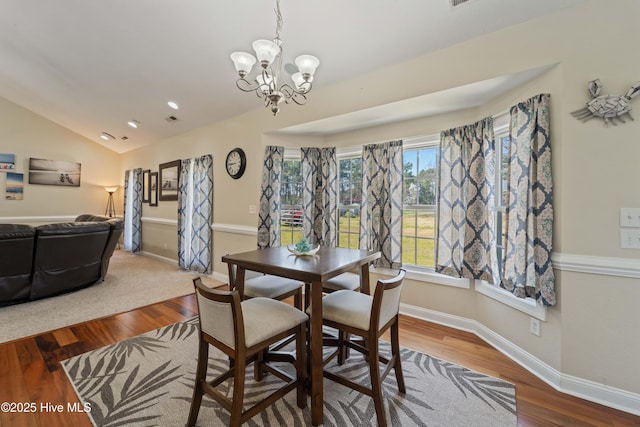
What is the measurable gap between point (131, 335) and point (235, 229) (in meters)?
1.92

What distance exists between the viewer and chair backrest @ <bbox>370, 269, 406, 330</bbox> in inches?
58.5

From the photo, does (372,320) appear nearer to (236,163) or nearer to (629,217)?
(629,217)

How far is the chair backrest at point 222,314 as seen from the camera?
4.31ft

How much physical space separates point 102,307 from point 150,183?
360 centimetres

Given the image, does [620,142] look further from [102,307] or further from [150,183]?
[150,183]

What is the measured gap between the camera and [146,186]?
628 centimetres

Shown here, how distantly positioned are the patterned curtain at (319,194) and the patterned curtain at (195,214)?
1895mm

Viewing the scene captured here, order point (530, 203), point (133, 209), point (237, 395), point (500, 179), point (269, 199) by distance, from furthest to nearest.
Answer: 1. point (133, 209)
2. point (269, 199)
3. point (500, 179)
4. point (530, 203)
5. point (237, 395)

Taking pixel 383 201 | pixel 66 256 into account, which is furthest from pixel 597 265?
pixel 66 256

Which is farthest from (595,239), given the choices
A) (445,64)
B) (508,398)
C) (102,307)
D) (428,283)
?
(102,307)

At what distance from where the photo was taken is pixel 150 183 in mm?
6152

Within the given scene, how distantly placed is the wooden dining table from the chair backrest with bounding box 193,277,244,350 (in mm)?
399

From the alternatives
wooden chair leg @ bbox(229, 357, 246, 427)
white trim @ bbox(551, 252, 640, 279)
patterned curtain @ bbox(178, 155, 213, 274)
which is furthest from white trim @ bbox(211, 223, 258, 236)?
white trim @ bbox(551, 252, 640, 279)

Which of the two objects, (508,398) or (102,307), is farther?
(102,307)
